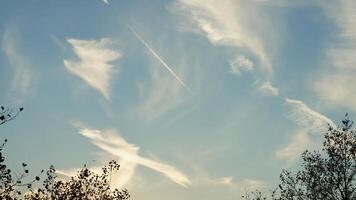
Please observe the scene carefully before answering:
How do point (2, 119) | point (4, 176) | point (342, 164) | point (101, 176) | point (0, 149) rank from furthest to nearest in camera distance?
point (101, 176) < point (342, 164) < point (4, 176) < point (0, 149) < point (2, 119)

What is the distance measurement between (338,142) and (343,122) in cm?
239

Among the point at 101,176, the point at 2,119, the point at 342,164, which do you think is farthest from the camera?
the point at 101,176

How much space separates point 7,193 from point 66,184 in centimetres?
2281

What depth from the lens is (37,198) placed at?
53.1 metres

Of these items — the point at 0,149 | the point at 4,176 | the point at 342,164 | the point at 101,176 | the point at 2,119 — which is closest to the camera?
the point at 2,119

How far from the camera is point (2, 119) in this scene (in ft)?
84.3

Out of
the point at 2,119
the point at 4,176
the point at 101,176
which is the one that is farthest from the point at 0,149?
the point at 101,176

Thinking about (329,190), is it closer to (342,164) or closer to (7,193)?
(342,164)

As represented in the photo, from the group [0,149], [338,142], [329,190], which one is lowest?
[0,149]

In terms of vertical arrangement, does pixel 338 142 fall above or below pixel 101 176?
above

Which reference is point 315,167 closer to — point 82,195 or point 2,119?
point 82,195

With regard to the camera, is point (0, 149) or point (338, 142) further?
point (338, 142)

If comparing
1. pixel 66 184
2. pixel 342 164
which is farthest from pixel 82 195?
pixel 342 164

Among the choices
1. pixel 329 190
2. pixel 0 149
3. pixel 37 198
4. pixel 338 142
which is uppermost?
pixel 338 142
